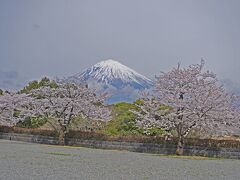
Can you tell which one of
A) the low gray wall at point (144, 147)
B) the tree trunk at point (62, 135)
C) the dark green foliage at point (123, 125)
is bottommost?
the low gray wall at point (144, 147)

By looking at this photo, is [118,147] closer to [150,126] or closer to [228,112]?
[150,126]

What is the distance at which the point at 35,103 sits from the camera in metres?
26.7

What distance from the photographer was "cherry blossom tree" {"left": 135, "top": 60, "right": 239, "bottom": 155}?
20234mm

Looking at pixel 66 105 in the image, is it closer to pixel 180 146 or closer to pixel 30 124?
pixel 180 146

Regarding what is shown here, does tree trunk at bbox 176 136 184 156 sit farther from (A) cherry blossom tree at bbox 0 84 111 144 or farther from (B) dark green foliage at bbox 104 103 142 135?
(A) cherry blossom tree at bbox 0 84 111 144

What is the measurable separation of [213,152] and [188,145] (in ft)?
4.40

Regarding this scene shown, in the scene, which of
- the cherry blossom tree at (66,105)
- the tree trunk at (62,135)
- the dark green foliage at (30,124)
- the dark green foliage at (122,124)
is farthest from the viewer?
the dark green foliage at (30,124)

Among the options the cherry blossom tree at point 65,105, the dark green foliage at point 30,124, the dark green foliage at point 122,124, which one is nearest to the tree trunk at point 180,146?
the dark green foliage at point 122,124

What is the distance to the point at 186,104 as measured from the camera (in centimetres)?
2036

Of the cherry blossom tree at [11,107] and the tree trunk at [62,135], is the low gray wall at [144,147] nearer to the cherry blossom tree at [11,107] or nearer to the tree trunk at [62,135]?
the tree trunk at [62,135]

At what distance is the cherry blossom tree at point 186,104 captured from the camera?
2023cm

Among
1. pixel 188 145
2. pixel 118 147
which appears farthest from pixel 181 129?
pixel 118 147

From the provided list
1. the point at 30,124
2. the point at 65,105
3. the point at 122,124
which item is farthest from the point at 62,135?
the point at 30,124

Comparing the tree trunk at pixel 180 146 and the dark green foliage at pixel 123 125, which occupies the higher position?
the dark green foliage at pixel 123 125
